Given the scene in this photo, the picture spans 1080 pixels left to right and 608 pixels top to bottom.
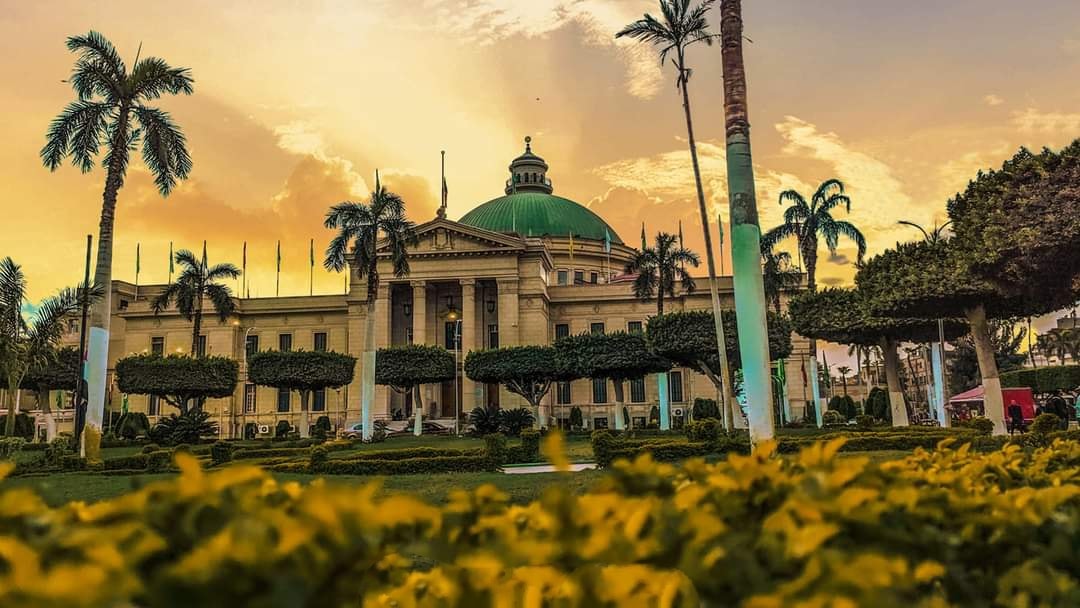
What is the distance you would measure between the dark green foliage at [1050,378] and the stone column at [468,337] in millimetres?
35603

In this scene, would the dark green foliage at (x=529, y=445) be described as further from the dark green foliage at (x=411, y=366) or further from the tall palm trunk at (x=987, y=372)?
the dark green foliage at (x=411, y=366)

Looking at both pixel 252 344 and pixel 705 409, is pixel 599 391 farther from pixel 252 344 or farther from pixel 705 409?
pixel 252 344

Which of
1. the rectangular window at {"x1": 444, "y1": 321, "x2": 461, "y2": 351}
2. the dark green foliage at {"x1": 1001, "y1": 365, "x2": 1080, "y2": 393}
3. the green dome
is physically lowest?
the dark green foliage at {"x1": 1001, "y1": 365, "x2": 1080, "y2": 393}

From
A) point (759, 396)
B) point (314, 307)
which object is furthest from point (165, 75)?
point (314, 307)

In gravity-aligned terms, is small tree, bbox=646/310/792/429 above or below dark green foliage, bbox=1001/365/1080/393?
above

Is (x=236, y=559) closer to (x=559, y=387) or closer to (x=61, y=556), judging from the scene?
(x=61, y=556)

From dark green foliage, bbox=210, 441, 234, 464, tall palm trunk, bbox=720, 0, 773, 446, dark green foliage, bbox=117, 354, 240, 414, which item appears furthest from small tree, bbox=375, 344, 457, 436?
tall palm trunk, bbox=720, 0, 773, 446

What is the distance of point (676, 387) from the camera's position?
206 feet

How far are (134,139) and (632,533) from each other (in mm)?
27577

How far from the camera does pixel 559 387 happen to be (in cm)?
6172

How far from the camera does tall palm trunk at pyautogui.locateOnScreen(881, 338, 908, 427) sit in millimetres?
32875

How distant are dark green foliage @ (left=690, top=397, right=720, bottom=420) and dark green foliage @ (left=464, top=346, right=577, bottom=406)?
14.5 m

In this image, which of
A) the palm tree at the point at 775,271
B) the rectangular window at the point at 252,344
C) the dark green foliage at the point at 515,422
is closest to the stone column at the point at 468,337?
the dark green foliage at the point at 515,422

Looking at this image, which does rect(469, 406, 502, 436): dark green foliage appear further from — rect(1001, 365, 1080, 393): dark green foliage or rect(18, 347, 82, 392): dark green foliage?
rect(1001, 365, 1080, 393): dark green foliage
